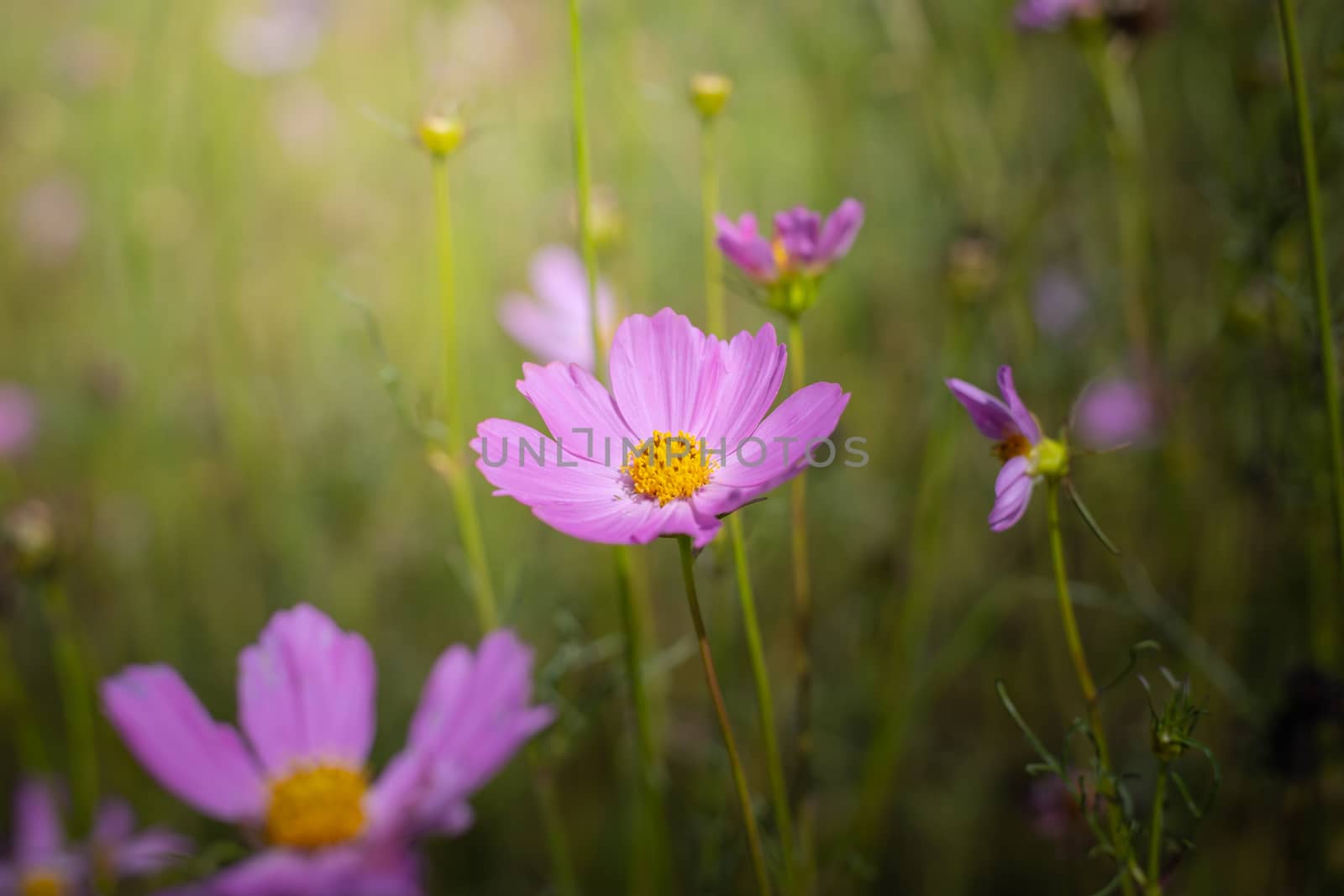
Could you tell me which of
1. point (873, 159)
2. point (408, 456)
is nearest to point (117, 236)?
point (408, 456)

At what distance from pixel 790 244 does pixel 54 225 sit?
205cm

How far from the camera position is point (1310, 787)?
68 centimetres

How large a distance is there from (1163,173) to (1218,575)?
3.03ft

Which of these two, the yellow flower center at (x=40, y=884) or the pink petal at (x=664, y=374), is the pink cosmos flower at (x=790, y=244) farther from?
the yellow flower center at (x=40, y=884)

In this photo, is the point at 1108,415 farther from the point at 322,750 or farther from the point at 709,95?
the point at 322,750

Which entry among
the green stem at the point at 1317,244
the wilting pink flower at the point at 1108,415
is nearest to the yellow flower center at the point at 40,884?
the green stem at the point at 1317,244

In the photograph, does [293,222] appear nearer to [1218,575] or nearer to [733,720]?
[733,720]

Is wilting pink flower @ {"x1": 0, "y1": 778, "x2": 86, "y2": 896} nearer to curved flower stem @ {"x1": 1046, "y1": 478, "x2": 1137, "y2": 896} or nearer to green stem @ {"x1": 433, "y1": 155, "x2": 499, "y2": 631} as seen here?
green stem @ {"x1": 433, "y1": 155, "x2": 499, "y2": 631}

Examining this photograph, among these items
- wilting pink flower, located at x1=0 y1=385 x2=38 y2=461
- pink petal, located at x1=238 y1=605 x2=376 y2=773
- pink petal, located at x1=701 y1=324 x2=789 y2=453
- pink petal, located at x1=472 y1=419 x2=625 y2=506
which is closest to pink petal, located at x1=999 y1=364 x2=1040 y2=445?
pink petal, located at x1=701 y1=324 x2=789 y2=453

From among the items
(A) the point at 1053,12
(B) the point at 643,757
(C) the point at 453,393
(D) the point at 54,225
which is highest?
(D) the point at 54,225

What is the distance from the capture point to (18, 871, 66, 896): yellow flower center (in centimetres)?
78

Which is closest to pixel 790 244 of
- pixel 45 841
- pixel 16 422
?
pixel 45 841

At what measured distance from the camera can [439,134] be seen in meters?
0.53

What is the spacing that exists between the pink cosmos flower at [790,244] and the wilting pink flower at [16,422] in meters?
1.57
